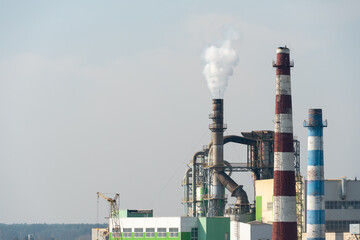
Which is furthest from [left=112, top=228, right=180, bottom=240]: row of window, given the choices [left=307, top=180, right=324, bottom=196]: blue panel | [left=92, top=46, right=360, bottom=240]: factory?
[left=307, top=180, right=324, bottom=196]: blue panel

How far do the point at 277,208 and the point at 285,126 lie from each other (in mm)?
6120

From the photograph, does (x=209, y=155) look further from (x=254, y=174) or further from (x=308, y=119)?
(x=308, y=119)

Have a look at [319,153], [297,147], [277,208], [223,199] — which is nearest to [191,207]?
[223,199]

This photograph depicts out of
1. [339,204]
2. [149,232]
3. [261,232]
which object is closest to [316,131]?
[339,204]

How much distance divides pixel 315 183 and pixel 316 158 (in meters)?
2.33

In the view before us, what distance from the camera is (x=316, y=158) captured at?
81.5 m

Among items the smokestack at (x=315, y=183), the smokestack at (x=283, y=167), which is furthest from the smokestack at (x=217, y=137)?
the smokestack at (x=283, y=167)

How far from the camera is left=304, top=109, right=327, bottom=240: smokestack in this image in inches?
3201

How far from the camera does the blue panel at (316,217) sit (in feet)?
267

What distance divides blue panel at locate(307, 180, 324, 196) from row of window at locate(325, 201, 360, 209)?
23.1 ft

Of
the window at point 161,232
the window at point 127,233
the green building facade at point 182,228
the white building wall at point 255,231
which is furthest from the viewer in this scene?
the window at point 127,233

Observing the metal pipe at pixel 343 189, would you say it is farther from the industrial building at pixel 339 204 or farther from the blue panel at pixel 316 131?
the blue panel at pixel 316 131

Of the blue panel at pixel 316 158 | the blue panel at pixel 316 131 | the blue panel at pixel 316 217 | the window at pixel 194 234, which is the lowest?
the window at pixel 194 234

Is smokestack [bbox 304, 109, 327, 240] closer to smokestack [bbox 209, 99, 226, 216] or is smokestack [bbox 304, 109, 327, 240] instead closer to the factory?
the factory
